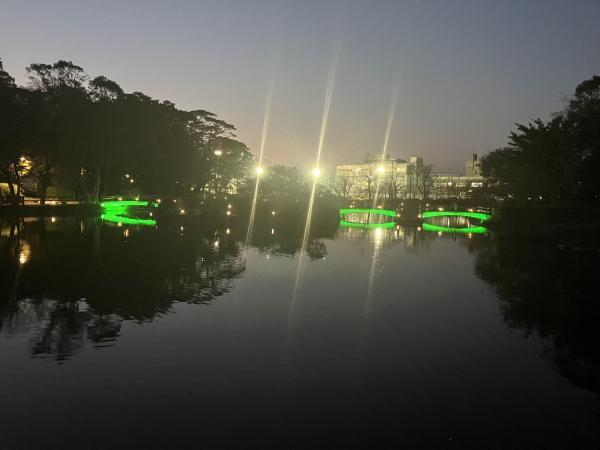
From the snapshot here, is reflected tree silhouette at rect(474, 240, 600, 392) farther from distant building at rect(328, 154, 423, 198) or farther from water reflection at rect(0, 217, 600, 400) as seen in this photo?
distant building at rect(328, 154, 423, 198)

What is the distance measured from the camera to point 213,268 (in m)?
17.0

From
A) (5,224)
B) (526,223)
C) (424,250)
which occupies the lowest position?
(5,224)

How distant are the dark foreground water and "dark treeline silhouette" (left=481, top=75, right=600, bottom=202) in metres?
20.7

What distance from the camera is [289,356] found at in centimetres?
866

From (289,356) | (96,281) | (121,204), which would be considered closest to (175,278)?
(96,281)

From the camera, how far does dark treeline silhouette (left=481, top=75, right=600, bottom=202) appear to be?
112 ft

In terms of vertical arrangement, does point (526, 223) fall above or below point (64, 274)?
above

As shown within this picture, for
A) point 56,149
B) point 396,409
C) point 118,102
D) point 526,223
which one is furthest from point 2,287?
point 118,102

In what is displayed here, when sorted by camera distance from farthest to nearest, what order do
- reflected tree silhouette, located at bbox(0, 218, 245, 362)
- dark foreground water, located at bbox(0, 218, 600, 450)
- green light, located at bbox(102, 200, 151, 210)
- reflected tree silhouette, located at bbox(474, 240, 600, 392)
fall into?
green light, located at bbox(102, 200, 151, 210) < reflected tree silhouette, located at bbox(0, 218, 245, 362) < reflected tree silhouette, located at bbox(474, 240, 600, 392) < dark foreground water, located at bbox(0, 218, 600, 450)

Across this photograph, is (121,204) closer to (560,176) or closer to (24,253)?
(24,253)

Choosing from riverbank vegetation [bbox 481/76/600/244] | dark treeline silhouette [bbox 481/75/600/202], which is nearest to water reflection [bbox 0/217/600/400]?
riverbank vegetation [bbox 481/76/600/244]

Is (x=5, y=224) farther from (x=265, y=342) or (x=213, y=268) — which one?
(x=265, y=342)

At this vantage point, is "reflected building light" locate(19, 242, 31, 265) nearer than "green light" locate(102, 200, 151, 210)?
Yes

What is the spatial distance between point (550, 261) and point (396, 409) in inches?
703
